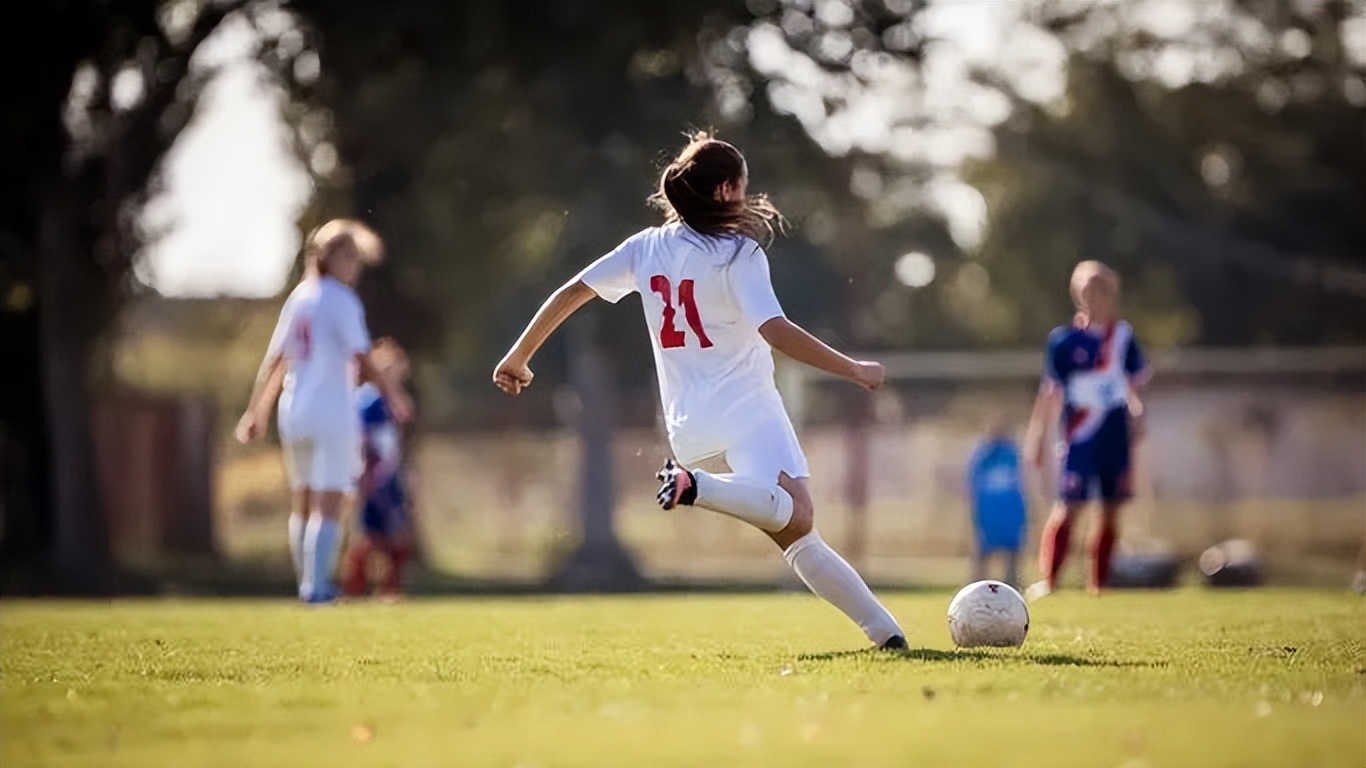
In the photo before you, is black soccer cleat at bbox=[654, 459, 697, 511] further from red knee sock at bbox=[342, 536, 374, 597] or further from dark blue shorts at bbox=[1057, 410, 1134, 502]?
Result: red knee sock at bbox=[342, 536, 374, 597]

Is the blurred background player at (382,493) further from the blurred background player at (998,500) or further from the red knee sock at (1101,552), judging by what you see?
the red knee sock at (1101,552)

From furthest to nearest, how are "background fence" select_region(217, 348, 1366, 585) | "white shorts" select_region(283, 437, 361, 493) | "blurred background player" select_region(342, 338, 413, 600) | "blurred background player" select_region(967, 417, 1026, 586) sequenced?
1. "background fence" select_region(217, 348, 1366, 585)
2. "blurred background player" select_region(967, 417, 1026, 586)
3. "blurred background player" select_region(342, 338, 413, 600)
4. "white shorts" select_region(283, 437, 361, 493)

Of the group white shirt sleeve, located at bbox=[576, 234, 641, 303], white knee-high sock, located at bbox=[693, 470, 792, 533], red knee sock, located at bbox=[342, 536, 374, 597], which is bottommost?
red knee sock, located at bbox=[342, 536, 374, 597]

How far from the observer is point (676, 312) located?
8047 mm

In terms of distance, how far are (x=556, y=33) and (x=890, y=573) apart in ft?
27.0

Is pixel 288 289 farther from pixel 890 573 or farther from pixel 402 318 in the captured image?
pixel 890 573

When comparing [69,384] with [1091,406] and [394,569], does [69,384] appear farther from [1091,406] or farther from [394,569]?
[1091,406]

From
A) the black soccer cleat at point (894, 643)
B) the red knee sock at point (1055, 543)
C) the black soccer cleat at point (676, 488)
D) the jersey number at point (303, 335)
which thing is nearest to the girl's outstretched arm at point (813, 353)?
the black soccer cleat at point (676, 488)

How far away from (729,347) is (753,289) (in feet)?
0.93

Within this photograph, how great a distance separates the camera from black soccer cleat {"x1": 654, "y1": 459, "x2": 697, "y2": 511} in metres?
7.54

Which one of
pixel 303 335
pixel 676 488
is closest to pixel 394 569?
pixel 303 335

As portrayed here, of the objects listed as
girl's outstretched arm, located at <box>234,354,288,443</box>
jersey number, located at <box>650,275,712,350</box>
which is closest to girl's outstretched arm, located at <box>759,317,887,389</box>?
jersey number, located at <box>650,275,712,350</box>

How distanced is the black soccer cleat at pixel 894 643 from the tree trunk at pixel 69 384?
19091 millimetres

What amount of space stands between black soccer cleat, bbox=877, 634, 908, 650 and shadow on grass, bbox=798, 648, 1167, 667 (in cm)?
4
